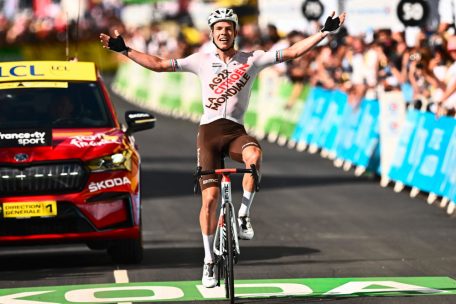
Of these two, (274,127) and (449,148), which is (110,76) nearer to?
(274,127)

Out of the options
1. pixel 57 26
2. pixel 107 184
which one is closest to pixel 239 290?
pixel 107 184

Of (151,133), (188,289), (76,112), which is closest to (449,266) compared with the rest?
(188,289)

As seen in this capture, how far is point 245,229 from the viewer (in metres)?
11.6

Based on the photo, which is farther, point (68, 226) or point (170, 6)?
point (170, 6)

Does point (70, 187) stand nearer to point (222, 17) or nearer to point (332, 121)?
point (222, 17)

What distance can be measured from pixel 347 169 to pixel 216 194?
44.1ft

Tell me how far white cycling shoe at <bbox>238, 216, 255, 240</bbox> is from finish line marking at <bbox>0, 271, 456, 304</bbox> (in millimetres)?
465

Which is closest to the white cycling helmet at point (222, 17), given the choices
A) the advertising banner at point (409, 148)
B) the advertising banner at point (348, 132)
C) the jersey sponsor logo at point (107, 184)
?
the jersey sponsor logo at point (107, 184)

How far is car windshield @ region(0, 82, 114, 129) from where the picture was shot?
1423 centimetres

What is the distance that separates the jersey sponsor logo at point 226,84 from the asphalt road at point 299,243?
1608mm

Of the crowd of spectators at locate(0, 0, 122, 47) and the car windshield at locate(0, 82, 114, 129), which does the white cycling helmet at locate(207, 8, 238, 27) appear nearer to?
the car windshield at locate(0, 82, 114, 129)

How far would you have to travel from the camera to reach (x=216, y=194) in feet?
38.7

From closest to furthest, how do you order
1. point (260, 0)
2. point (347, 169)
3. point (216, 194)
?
point (216, 194) → point (347, 169) → point (260, 0)

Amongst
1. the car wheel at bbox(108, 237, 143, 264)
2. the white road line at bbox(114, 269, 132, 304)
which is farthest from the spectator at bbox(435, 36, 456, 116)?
the white road line at bbox(114, 269, 132, 304)
